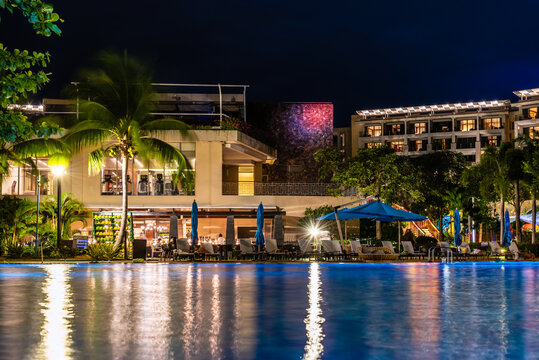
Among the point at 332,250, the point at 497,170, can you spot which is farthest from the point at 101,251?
the point at 497,170

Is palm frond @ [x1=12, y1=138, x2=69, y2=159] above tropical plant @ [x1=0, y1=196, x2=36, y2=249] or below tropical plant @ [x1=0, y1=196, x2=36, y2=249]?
above

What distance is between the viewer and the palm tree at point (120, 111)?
31.8 meters

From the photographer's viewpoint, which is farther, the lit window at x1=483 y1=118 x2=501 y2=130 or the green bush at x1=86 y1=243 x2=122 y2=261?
the lit window at x1=483 y1=118 x2=501 y2=130

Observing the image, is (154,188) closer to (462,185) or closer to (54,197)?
(54,197)

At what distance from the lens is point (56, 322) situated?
11.2 meters

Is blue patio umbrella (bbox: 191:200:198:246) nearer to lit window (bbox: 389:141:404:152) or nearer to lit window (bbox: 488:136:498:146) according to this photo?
lit window (bbox: 488:136:498:146)

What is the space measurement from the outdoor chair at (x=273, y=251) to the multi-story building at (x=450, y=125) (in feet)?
224

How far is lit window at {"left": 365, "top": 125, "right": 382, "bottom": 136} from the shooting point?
366 feet

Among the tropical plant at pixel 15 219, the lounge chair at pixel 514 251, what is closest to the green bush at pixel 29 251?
the tropical plant at pixel 15 219

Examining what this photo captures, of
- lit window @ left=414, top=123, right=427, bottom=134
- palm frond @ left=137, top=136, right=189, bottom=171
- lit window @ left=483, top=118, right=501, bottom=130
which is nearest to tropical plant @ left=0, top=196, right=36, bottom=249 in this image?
palm frond @ left=137, top=136, right=189, bottom=171

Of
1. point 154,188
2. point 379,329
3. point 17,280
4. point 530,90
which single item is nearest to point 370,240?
point 154,188

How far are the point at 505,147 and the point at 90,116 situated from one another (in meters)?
27.6

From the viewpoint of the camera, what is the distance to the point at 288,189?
46094mm

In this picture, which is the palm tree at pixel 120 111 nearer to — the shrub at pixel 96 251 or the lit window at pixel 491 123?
the shrub at pixel 96 251
